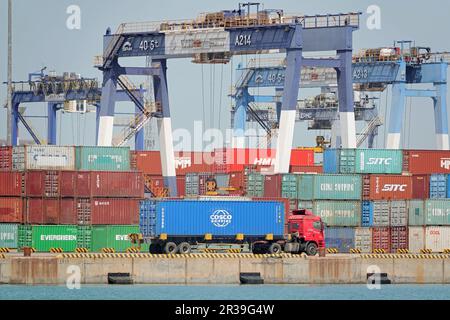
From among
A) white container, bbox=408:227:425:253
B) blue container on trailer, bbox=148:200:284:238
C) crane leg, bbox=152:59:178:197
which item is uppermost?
crane leg, bbox=152:59:178:197

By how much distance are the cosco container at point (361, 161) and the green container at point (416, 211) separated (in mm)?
4256

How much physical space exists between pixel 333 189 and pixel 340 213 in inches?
58.6

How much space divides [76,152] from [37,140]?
58.3 m

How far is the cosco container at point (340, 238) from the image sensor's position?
80.7 m

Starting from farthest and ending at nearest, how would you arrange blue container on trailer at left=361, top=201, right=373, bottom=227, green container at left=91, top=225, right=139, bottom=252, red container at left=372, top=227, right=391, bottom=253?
red container at left=372, top=227, right=391, bottom=253
blue container on trailer at left=361, top=201, right=373, bottom=227
green container at left=91, top=225, right=139, bottom=252

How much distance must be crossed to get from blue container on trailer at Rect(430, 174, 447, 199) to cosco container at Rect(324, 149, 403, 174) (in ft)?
8.50

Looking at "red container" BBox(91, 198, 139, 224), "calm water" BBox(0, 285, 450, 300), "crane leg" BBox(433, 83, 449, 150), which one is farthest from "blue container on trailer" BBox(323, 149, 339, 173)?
"crane leg" BBox(433, 83, 449, 150)

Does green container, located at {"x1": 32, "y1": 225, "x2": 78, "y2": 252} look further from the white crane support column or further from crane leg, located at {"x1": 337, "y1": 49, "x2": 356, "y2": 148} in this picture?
crane leg, located at {"x1": 337, "y1": 49, "x2": 356, "y2": 148}

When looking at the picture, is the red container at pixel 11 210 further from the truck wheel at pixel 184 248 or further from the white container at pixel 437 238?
the white container at pixel 437 238

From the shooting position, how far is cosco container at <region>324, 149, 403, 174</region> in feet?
275

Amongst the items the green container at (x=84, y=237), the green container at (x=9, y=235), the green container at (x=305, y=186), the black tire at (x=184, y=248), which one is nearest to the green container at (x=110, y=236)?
the green container at (x=84, y=237)
